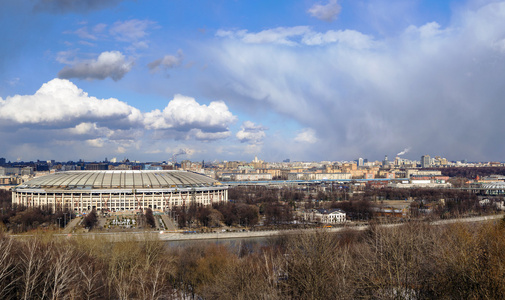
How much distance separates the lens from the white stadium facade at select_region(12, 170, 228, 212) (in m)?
47.8

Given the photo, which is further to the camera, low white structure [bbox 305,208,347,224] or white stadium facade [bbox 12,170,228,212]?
white stadium facade [bbox 12,170,228,212]

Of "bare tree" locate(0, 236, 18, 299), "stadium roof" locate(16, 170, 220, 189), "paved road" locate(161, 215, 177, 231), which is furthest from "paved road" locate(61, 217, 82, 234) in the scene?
"bare tree" locate(0, 236, 18, 299)

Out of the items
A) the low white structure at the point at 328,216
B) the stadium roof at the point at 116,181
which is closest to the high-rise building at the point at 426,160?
the stadium roof at the point at 116,181

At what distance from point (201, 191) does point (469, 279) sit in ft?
136

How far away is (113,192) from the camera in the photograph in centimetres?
4834

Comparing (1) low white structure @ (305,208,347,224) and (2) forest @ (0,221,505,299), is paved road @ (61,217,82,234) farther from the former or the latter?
(1) low white structure @ (305,208,347,224)

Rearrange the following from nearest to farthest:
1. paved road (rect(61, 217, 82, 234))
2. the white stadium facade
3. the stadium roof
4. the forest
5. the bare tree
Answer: the forest
the bare tree
paved road (rect(61, 217, 82, 234))
the white stadium facade
the stadium roof

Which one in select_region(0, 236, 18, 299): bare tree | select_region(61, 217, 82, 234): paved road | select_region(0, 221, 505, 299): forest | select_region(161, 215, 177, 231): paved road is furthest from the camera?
select_region(161, 215, 177, 231): paved road

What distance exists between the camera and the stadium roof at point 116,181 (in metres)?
50.0

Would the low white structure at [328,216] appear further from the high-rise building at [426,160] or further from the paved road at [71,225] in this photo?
the high-rise building at [426,160]

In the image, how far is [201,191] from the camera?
51.8 m

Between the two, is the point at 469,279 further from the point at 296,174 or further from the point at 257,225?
the point at 296,174

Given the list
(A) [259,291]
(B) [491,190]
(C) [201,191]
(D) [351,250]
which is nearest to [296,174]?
(B) [491,190]

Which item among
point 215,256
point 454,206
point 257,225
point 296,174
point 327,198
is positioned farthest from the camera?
point 296,174
